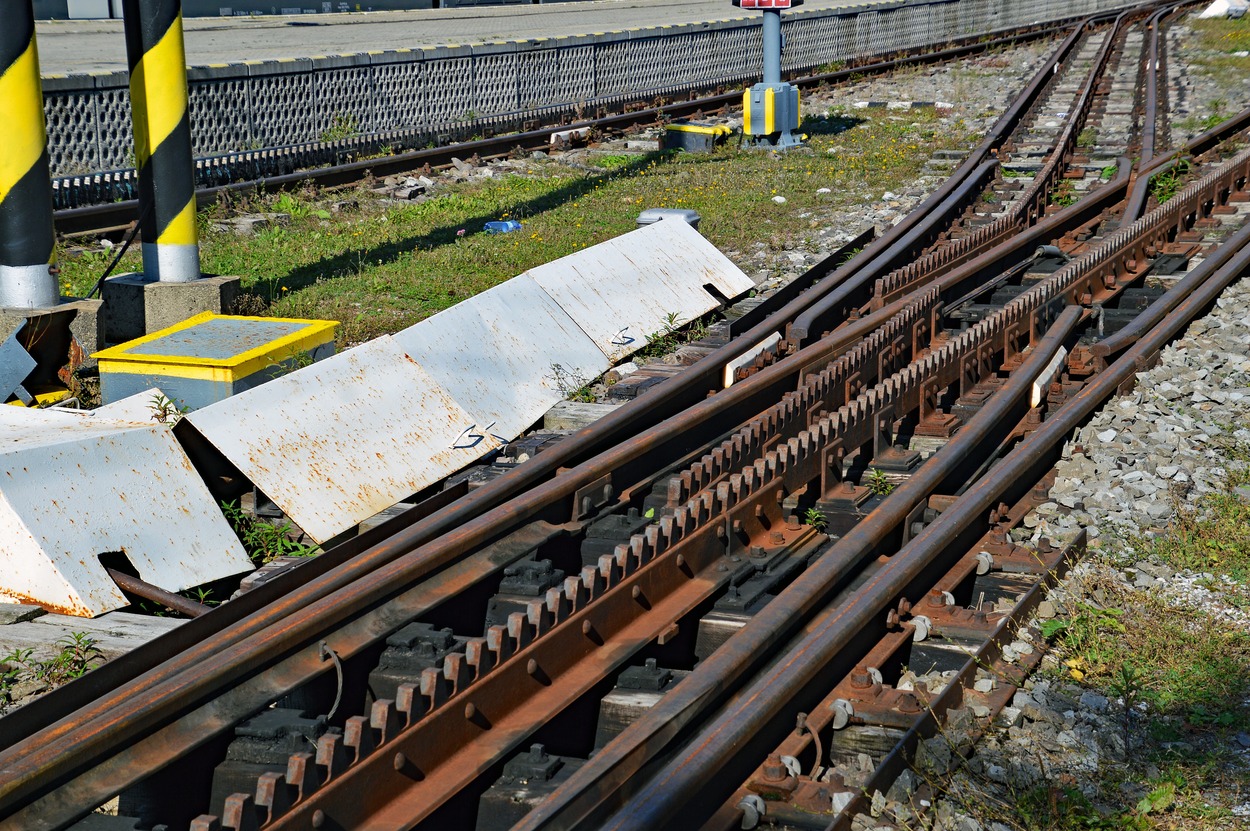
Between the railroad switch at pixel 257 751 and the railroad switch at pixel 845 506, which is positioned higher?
the railroad switch at pixel 257 751

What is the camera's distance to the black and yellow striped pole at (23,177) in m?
7.11

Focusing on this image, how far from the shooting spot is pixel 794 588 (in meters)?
4.28

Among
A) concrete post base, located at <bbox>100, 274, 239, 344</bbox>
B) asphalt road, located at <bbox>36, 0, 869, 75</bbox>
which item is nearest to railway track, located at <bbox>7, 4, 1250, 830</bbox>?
concrete post base, located at <bbox>100, 274, 239, 344</bbox>

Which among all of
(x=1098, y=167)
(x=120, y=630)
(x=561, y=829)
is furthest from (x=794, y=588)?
(x=1098, y=167)

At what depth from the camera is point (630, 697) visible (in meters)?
4.09

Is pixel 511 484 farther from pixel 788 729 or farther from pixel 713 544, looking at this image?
pixel 788 729

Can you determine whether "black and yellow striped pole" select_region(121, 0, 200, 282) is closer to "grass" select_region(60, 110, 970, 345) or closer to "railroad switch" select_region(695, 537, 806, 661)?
"grass" select_region(60, 110, 970, 345)

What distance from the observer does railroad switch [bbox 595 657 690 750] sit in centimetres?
403

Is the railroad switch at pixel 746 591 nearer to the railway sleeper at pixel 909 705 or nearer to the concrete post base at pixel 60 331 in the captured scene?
the railway sleeper at pixel 909 705

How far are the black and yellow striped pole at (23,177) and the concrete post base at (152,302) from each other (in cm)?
78

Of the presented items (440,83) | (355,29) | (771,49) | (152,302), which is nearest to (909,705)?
(152,302)

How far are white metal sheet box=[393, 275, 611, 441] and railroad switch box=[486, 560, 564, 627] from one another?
222cm

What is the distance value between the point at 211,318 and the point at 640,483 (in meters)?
3.15

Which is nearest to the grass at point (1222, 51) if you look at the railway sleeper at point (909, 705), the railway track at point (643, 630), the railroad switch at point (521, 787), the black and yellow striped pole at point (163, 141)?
the railway track at point (643, 630)
